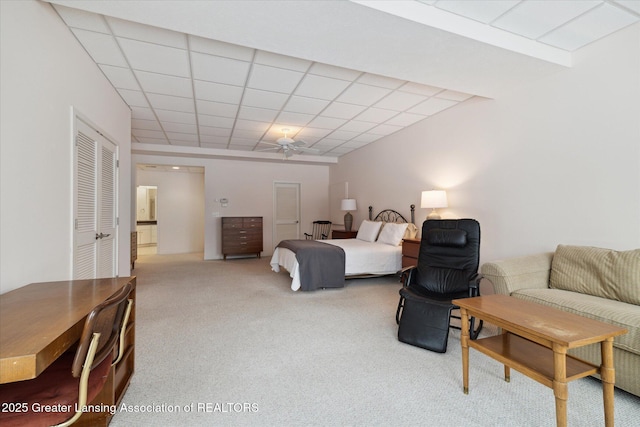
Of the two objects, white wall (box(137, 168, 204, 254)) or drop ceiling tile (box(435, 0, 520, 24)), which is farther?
white wall (box(137, 168, 204, 254))

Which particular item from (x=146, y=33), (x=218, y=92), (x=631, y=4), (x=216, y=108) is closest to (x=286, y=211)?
(x=216, y=108)

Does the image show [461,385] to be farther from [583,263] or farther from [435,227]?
[435,227]

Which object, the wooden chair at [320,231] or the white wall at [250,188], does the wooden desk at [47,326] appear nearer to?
the white wall at [250,188]

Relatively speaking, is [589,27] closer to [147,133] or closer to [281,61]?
[281,61]

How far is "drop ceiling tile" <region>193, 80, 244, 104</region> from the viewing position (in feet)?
11.6

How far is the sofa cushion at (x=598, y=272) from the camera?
2.20 meters

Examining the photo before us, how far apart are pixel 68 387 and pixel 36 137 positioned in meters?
1.68

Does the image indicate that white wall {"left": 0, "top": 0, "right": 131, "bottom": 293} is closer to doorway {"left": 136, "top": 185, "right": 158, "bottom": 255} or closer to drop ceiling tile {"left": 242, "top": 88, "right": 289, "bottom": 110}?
drop ceiling tile {"left": 242, "top": 88, "right": 289, "bottom": 110}

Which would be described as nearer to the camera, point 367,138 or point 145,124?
point 145,124

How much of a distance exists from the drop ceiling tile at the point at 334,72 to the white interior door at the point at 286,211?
518cm

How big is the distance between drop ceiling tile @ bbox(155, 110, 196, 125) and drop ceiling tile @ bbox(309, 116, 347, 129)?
1.93 m

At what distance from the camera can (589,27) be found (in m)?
2.52

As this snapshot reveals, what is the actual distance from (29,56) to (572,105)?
4468 mm

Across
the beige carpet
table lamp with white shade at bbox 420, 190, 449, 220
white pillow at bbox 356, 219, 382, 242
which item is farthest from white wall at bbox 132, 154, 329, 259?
table lamp with white shade at bbox 420, 190, 449, 220
